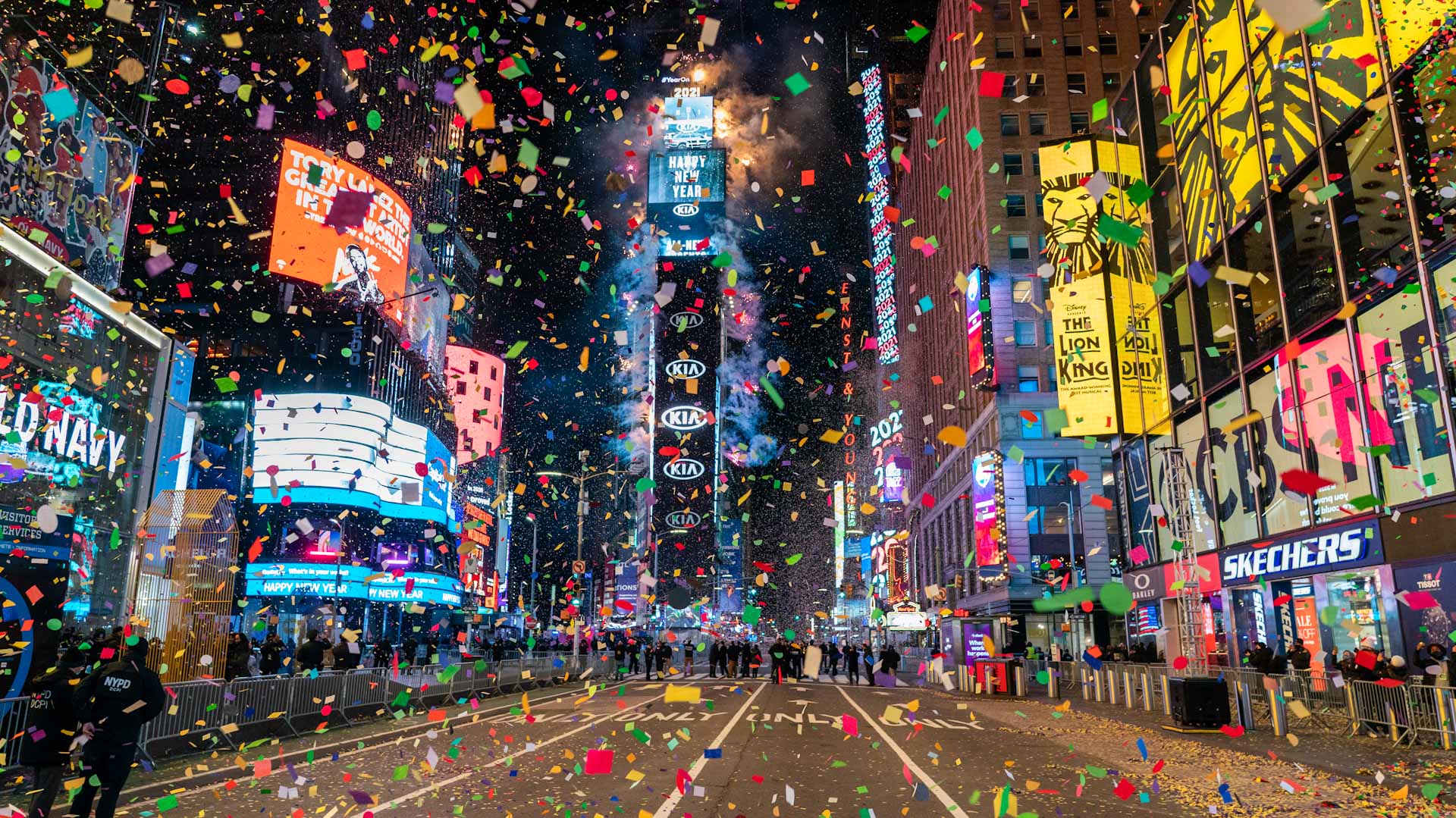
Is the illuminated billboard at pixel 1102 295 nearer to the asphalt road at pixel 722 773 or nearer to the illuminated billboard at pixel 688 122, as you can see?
the asphalt road at pixel 722 773

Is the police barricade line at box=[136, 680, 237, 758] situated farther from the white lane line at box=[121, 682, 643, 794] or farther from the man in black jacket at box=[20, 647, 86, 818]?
the man in black jacket at box=[20, 647, 86, 818]

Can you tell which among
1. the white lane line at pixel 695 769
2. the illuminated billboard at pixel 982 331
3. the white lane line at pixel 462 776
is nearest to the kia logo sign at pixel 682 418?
the illuminated billboard at pixel 982 331

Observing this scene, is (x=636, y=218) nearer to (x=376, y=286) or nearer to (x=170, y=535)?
(x=376, y=286)

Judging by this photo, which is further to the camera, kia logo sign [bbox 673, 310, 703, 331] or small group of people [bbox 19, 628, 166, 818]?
kia logo sign [bbox 673, 310, 703, 331]

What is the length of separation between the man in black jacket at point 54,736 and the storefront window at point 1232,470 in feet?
86.1

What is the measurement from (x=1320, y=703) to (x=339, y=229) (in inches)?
2312

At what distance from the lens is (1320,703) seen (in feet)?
53.3

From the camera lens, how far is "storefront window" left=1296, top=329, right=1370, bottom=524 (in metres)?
21.0

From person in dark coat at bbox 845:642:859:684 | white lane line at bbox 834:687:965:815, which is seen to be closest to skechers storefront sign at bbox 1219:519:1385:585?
white lane line at bbox 834:687:965:815

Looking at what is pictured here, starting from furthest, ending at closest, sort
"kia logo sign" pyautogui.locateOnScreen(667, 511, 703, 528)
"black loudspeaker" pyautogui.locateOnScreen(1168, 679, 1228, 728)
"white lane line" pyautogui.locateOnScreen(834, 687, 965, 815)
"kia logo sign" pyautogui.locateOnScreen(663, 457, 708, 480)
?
"kia logo sign" pyautogui.locateOnScreen(667, 511, 703, 528) → "kia logo sign" pyautogui.locateOnScreen(663, 457, 708, 480) → "black loudspeaker" pyautogui.locateOnScreen(1168, 679, 1228, 728) → "white lane line" pyautogui.locateOnScreen(834, 687, 965, 815)

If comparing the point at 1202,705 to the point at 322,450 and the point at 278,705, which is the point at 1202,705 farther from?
the point at 322,450

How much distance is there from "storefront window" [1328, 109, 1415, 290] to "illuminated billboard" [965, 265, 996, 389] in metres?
30.3

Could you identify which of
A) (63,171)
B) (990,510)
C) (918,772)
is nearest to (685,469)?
(990,510)

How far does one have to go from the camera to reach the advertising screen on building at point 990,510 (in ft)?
171
